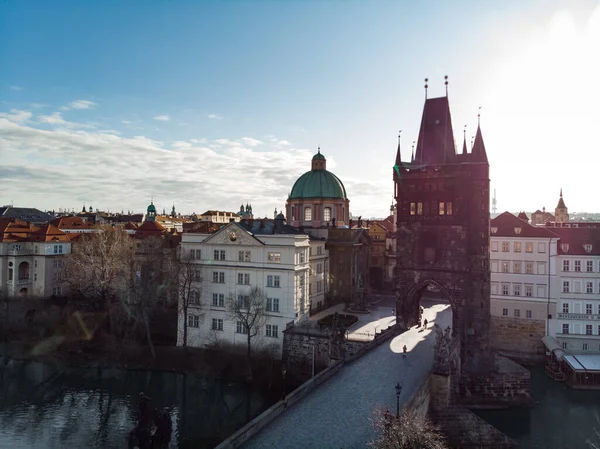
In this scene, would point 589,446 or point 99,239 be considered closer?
point 589,446

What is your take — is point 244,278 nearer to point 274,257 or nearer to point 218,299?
point 218,299

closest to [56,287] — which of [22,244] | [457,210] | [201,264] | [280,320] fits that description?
[22,244]

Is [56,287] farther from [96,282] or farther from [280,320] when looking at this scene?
[280,320]

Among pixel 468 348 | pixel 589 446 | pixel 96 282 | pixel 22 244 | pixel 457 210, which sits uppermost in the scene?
pixel 457 210

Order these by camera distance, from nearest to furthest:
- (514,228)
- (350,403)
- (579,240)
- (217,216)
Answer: (350,403), (579,240), (514,228), (217,216)

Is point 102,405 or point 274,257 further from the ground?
point 274,257

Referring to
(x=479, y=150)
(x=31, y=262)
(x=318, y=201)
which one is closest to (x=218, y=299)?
(x=318, y=201)

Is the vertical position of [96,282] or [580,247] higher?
[580,247]
